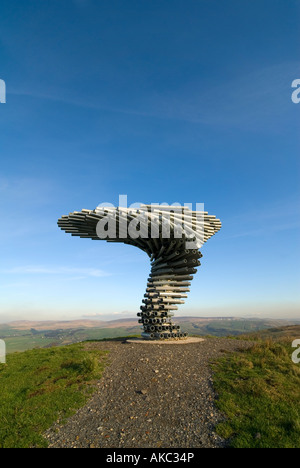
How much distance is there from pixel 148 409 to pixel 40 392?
11.4 ft

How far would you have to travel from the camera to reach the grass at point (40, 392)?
623 cm

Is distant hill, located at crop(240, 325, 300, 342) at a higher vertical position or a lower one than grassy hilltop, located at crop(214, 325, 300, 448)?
lower

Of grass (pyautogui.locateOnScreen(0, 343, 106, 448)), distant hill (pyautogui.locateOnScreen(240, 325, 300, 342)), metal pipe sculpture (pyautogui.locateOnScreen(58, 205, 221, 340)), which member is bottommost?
distant hill (pyautogui.locateOnScreen(240, 325, 300, 342))

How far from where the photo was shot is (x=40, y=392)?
8.16 metres

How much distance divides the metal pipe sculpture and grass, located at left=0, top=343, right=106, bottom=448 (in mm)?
4648

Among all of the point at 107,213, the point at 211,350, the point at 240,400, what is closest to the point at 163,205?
the point at 107,213

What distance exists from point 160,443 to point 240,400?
2.72 m

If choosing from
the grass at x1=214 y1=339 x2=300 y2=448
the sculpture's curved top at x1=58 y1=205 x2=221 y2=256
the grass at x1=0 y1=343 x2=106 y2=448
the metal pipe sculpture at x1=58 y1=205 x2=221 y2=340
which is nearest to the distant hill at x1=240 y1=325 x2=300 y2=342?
the metal pipe sculpture at x1=58 y1=205 x2=221 y2=340

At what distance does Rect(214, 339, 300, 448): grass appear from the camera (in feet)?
18.5

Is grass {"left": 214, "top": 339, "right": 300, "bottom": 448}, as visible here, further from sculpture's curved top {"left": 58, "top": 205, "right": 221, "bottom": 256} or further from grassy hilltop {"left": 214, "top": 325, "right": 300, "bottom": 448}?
sculpture's curved top {"left": 58, "top": 205, "right": 221, "bottom": 256}

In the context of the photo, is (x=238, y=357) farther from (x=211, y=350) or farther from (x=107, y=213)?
(x=107, y=213)

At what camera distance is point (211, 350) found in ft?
39.7

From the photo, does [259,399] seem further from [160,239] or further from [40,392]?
[160,239]

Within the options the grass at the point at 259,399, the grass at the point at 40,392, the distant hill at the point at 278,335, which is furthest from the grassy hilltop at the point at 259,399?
the distant hill at the point at 278,335
